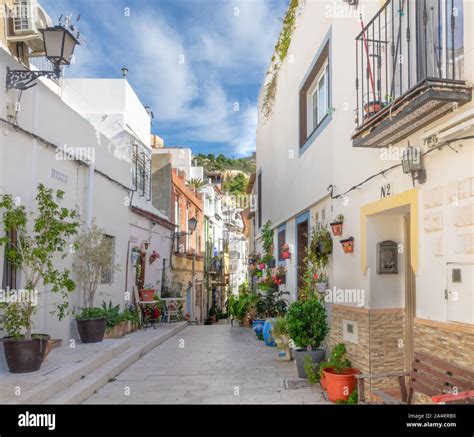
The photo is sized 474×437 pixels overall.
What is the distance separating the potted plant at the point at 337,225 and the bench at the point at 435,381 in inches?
107

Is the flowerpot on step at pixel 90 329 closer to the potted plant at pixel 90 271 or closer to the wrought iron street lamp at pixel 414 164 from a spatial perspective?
the potted plant at pixel 90 271

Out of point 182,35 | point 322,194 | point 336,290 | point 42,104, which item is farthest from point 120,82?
point 336,290

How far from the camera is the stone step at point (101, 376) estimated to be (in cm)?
587

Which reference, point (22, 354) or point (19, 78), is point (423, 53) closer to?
point (19, 78)

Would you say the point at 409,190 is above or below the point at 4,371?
above

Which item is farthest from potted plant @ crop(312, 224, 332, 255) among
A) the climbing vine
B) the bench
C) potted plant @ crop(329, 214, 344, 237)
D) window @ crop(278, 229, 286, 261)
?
the climbing vine

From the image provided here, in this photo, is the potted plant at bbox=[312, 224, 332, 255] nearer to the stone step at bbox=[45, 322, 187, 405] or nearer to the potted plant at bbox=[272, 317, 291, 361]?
the potted plant at bbox=[272, 317, 291, 361]

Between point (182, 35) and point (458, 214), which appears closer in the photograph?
point (458, 214)

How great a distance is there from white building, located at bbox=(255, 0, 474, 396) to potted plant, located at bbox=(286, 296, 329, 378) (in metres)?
0.25

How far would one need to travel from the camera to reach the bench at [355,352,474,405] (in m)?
3.76

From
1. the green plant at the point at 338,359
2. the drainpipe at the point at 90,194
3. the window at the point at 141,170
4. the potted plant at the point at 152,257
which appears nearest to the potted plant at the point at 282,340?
the green plant at the point at 338,359

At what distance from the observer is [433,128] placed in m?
4.29
